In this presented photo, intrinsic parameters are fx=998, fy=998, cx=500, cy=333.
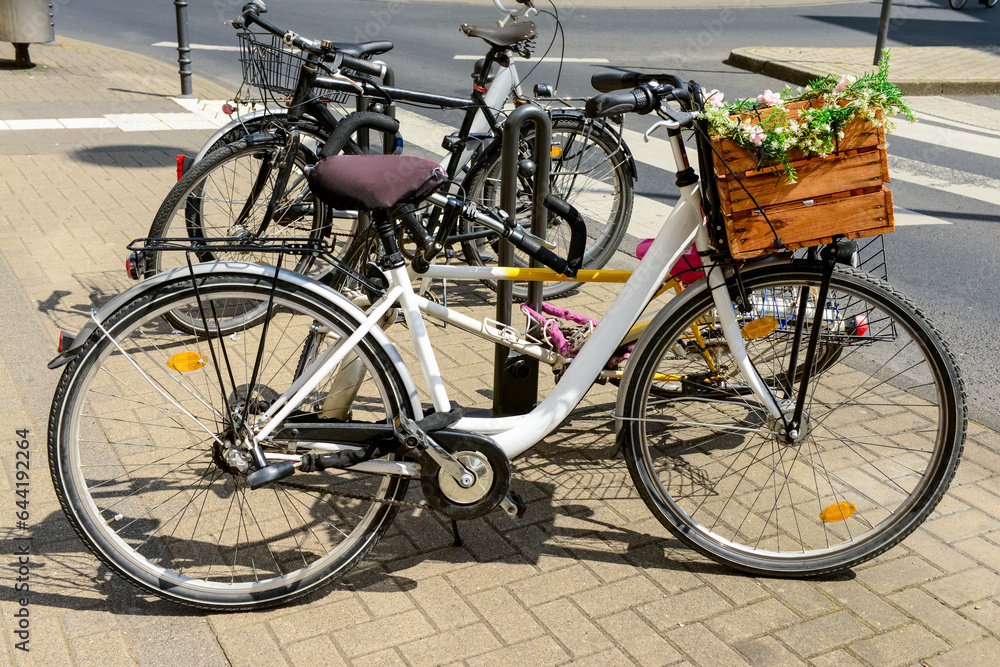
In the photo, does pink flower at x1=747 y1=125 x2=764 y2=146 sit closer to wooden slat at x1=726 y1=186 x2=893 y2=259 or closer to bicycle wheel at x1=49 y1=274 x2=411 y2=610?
wooden slat at x1=726 y1=186 x2=893 y2=259

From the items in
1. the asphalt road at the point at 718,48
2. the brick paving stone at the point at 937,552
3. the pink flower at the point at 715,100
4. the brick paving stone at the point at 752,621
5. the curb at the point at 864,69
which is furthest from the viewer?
the curb at the point at 864,69

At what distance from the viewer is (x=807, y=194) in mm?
2789

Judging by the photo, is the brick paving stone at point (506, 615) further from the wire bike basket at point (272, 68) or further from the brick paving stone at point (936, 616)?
the wire bike basket at point (272, 68)

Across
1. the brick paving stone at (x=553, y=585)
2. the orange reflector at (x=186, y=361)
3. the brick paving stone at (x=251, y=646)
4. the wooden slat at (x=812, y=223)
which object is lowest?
the brick paving stone at (x=251, y=646)

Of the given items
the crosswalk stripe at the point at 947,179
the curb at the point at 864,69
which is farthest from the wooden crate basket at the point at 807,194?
the curb at the point at 864,69

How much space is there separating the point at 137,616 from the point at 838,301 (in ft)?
7.53

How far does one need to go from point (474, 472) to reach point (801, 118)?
137cm

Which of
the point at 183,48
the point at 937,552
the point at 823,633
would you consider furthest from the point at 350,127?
the point at 183,48

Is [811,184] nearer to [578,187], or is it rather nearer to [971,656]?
[971,656]

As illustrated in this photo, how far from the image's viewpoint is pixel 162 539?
3266 mm

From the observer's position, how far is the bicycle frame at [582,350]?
283cm

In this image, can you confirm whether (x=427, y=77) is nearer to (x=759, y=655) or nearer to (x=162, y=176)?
(x=162, y=176)

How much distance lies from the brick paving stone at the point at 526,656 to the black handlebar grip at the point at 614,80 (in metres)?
1.61

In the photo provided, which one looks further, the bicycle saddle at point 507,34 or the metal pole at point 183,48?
the metal pole at point 183,48
